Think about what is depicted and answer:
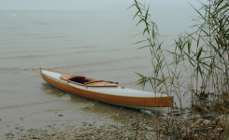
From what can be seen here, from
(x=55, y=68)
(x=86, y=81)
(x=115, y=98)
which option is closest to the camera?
(x=115, y=98)

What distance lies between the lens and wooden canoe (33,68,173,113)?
5.67m

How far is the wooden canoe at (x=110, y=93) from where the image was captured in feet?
18.6

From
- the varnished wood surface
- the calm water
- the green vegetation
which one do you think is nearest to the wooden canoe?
the varnished wood surface

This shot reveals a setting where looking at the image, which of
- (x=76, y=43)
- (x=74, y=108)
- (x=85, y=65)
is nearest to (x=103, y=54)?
(x=85, y=65)

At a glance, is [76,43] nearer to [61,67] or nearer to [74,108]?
[61,67]

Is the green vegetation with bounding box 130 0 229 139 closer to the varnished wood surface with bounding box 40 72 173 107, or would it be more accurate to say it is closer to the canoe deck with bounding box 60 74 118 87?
the varnished wood surface with bounding box 40 72 173 107

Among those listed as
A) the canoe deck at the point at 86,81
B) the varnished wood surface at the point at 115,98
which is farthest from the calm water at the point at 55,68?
the canoe deck at the point at 86,81

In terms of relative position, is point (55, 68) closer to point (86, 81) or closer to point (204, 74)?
point (86, 81)

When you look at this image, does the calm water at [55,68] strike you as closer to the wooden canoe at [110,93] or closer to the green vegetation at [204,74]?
the wooden canoe at [110,93]

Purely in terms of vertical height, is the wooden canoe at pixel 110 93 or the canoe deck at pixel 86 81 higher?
the canoe deck at pixel 86 81

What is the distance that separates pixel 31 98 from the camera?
290 inches

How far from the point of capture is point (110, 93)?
6375mm

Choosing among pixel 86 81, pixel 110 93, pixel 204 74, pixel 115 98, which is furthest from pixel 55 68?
pixel 204 74

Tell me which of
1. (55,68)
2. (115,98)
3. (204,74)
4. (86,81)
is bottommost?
(115,98)
